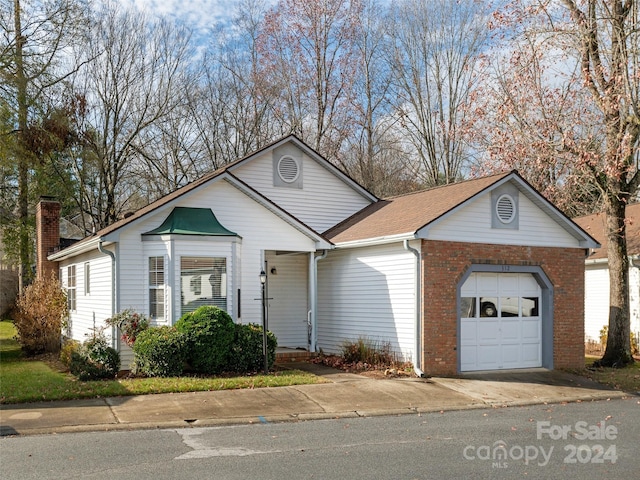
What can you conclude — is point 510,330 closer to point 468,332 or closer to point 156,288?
point 468,332

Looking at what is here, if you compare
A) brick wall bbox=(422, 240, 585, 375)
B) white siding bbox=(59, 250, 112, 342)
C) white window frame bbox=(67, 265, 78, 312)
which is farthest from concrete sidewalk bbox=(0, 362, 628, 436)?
white window frame bbox=(67, 265, 78, 312)

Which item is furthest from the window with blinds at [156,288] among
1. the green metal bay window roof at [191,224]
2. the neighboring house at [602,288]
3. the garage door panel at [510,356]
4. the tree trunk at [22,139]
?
the neighboring house at [602,288]

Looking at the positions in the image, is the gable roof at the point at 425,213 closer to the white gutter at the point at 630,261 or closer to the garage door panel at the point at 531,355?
the garage door panel at the point at 531,355

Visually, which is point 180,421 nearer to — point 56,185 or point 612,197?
point 612,197

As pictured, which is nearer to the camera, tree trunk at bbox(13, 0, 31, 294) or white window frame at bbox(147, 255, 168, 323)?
white window frame at bbox(147, 255, 168, 323)

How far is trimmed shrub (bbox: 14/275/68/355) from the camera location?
2052cm

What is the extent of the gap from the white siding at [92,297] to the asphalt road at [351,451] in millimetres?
7221

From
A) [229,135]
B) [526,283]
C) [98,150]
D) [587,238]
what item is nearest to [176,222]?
[526,283]

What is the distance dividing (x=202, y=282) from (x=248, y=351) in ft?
6.84

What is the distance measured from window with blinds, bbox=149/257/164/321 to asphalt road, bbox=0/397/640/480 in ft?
20.0

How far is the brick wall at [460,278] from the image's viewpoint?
15.2 meters

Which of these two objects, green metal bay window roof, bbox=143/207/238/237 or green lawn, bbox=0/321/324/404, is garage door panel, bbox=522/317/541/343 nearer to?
green lawn, bbox=0/321/324/404

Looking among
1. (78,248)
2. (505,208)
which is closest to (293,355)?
(78,248)

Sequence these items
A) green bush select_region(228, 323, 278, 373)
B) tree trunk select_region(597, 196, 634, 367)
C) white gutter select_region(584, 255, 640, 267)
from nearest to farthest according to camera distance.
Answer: green bush select_region(228, 323, 278, 373) < tree trunk select_region(597, 196, 634, 367) < white gutter select_region(584, 255, 640, 267)
